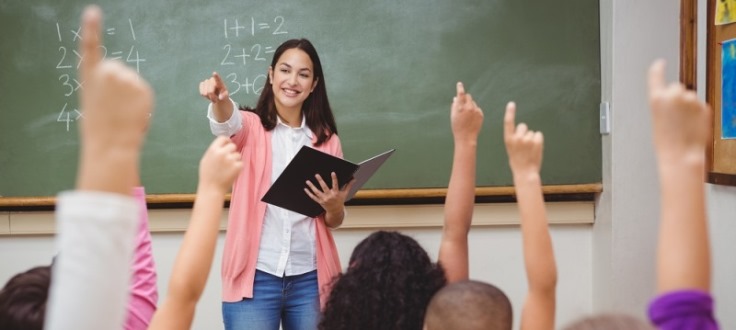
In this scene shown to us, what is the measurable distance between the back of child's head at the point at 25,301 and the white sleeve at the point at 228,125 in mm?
1229

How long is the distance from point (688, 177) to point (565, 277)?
2.47m

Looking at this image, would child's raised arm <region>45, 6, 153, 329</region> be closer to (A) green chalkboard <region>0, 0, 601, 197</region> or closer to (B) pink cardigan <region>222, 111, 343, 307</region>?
(B) pink cardigan <region>222, 111, 343, 307</region>

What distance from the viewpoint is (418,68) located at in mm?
3334

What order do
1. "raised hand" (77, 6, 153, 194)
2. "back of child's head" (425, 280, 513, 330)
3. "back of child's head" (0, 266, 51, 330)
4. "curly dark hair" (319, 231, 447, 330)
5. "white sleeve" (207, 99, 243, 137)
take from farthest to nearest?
"white sleeve" (207, 99, 243, 137), "curly dark hair" (319, 231, 447, 330), "back of child's head" (425, 280, 513, 330), "back of child's head" (0, 266, 51, 330), "raised hand" (77, 6, 153, 194)

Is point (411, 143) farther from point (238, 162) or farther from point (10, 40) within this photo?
point (238, 162)

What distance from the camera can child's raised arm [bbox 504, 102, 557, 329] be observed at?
127 centimetres

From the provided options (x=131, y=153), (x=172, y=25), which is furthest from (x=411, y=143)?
(x=131, y=153)

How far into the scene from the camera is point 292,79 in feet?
8.72

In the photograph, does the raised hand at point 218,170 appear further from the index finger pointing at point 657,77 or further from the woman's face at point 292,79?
the woman's face at point 292,79

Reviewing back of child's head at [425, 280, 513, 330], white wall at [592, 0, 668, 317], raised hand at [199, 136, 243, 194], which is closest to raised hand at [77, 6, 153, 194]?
raised hand at [199, 136, 243, 194]

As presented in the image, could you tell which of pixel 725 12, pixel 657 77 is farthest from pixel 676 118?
pixel 725 12

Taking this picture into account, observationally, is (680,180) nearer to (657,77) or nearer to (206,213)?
(657,77)

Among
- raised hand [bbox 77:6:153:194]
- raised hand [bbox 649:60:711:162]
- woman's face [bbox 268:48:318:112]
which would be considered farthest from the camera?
woman's face [bbox 268:48:318:112]

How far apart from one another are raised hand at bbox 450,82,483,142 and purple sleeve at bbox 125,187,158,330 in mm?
691
